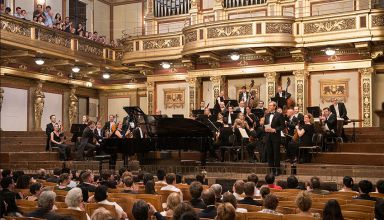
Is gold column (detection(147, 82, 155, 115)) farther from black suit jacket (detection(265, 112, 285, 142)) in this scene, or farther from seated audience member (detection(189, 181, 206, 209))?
seated audience member (detection(189, 181, 206, 209))

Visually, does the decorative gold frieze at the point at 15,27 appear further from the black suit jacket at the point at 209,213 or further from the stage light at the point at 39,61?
the black suit jacket at the point at 209,213

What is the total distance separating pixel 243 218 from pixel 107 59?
49.5 feet

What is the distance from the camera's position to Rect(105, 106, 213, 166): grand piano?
10.4 metres

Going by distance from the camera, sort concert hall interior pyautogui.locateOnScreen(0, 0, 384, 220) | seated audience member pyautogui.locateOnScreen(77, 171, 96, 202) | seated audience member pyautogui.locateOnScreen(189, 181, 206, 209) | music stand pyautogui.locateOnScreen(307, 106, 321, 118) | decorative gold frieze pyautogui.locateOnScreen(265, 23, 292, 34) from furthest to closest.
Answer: decorative gold frieze pyautogui.locateOnScreen(265, 23, 292, 34)
music stand pyautogui.locateOnScreen(307, 106, 321, 118)
concert hall interior pyautogui.locateOnScreen(0, 0, 384, 220)
seated audience member pyautogui.locateOnScreen(77, 171, 96, 202)
seated audience member pyautogui.locateOnScreen(189, 181, 206, 209)

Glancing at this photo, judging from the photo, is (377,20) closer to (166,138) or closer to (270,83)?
(270,83)

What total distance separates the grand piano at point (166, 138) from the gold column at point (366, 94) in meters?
6.39

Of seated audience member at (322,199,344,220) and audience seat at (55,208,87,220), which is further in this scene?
audience seat at (55,208,87,220)

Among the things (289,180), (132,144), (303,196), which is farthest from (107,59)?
(303,196)

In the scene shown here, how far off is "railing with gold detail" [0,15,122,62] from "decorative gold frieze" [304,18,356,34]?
738 centimetres

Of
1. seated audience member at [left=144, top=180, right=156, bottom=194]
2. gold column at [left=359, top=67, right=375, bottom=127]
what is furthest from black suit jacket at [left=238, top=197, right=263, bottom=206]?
gold column at [left=359, top=67, right=375, bottom=127]

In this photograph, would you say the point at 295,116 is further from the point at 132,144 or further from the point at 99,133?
the point at 99,133

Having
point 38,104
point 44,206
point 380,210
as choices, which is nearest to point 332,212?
point 380,210

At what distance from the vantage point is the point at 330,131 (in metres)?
11.3

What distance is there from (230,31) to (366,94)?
444 cm
